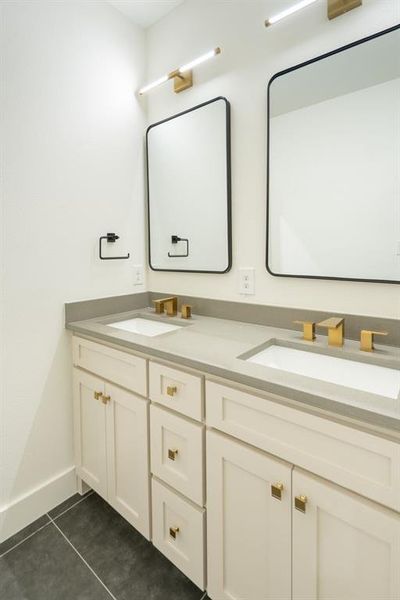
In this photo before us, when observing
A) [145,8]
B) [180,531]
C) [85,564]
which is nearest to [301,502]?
[180,531]

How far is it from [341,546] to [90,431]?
113 centimetres

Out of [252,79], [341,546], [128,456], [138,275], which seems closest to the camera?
[341,546]

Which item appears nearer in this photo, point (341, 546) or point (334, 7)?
point (341, 546)

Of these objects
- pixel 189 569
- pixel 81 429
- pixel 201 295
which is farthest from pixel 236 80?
pixel 189 569

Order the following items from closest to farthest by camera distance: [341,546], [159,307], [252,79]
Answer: [341,546] → [252,79] → [159,307]

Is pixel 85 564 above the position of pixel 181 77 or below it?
below

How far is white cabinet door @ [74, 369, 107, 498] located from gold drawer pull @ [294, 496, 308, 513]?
35.1 inches

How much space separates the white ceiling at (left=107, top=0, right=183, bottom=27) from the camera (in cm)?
166

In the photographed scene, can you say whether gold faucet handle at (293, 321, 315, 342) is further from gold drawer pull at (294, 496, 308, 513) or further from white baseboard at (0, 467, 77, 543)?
white baseboard at (0, 467, 77, 543)

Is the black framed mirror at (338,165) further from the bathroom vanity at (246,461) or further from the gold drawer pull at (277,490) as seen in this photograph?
the gold drawer pull at (277,490)

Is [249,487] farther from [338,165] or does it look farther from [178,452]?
[338,165]

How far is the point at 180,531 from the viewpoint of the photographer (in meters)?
1.14

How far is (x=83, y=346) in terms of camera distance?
1.52 meters

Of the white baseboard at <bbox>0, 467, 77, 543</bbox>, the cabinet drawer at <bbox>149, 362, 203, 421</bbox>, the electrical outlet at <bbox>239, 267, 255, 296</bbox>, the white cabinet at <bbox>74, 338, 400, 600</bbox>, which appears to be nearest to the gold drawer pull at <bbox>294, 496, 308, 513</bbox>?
the white cabinet at <bbox>74, 338, 400, 600</bbox>
